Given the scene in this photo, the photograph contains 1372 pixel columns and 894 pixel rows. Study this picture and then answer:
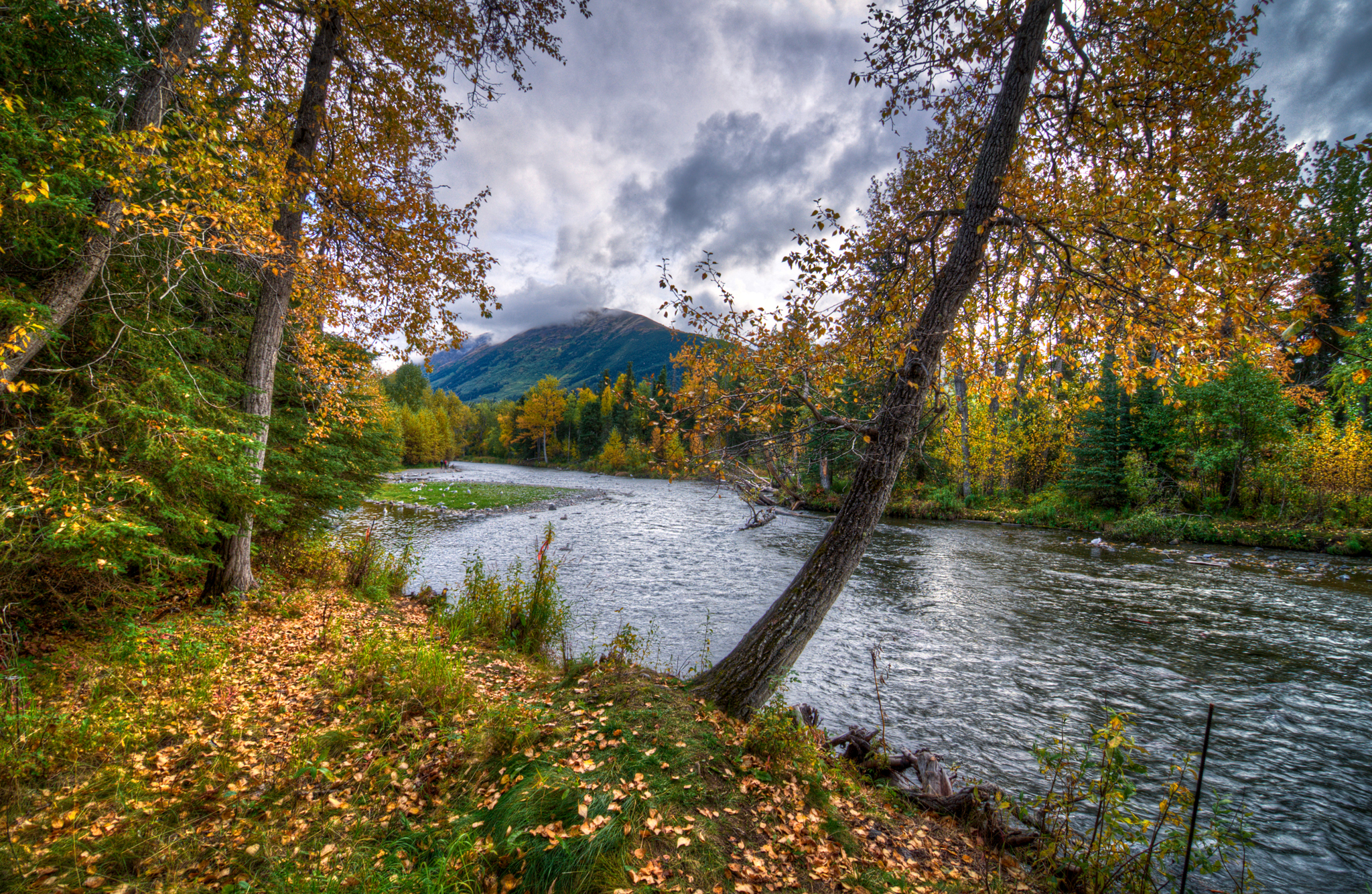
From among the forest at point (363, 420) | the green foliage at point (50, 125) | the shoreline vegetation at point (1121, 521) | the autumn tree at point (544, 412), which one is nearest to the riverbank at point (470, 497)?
the shoreline vegetation at point (1121, 521)

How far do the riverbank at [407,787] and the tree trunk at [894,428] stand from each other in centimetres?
53

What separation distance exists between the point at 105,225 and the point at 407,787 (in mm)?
4990

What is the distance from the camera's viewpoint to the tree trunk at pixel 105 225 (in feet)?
12.7

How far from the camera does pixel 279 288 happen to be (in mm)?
6191

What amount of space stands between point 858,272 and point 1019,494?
93.5 ft

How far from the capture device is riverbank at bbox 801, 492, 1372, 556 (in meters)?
15.8

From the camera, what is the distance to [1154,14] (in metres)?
3.93

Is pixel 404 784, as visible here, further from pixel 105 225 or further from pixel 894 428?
pixel 105 225

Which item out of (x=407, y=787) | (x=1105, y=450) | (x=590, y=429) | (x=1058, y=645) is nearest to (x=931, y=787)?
(x=407, y=787)

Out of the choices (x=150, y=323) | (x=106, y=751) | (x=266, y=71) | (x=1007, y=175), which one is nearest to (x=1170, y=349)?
(x=1007, y=175)

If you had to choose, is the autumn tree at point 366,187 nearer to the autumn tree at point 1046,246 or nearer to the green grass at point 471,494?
the autumn tree at point 1046,246

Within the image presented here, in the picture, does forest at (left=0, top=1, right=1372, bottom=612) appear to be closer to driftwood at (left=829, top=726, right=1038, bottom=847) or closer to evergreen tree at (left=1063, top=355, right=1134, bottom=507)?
driftwood at (left=829, top=726, right=1038, bottom=847)

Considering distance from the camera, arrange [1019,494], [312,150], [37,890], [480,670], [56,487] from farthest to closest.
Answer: [1019,494], [312,150], [480,670], [56,487], [37,890]

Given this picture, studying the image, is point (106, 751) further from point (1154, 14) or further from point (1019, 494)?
point (1019, 494)
